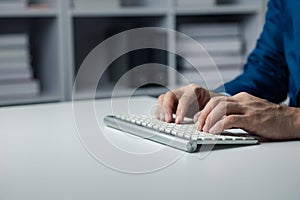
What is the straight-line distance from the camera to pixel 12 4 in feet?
7.89

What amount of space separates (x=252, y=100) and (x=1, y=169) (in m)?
0.48

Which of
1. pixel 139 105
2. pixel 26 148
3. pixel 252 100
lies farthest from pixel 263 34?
pixel 26 148

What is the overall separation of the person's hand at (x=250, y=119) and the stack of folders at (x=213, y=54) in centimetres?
176

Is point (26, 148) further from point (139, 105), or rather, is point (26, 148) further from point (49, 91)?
point (49, 91)

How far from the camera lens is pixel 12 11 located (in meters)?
2.39

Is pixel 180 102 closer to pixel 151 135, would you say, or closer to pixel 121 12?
pixel 151 135

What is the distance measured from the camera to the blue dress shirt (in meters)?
1.54

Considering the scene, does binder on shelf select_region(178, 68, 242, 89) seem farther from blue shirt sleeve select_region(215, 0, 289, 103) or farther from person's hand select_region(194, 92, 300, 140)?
person's hand select_region(194, 92, 300, 140)

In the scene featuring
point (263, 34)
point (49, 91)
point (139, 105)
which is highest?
point (263, 34)

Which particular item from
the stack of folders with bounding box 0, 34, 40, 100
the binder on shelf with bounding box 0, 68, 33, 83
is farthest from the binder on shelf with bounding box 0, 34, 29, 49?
the binder on shelf with bounding box 0, 68, 33, 83

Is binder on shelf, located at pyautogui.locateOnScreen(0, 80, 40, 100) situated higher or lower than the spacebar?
lower

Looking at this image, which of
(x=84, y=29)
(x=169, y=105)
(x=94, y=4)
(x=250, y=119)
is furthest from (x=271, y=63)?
(x=84, y=29)

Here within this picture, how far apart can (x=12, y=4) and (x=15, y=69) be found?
30 cm

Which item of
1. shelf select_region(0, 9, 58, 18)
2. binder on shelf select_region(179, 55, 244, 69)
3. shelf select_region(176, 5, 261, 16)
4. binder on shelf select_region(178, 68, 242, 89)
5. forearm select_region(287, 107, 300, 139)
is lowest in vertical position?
binder on shelf select_region(178, 68, 242, 89)
